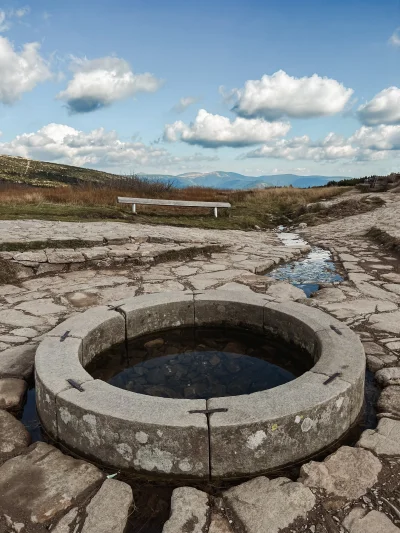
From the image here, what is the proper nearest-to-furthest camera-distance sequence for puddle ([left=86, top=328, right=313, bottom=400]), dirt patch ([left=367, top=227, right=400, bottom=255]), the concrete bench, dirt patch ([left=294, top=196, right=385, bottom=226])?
puddle ([left=86, top=328, right=313, bottom=400]), dirt patch ([left=367, top=227, right=400, bottom=255]), the concrete bench, dirt patch ([left=294, top=196, right=385, bottom=226])

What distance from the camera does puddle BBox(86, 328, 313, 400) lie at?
113 inches

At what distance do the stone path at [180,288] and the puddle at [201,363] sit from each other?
2.17ft

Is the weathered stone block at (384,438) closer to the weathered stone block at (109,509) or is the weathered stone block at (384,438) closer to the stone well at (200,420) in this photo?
the stone well at (200,420)

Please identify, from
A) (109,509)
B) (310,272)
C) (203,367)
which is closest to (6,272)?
(203,367)

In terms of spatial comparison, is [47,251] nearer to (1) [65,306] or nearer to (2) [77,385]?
(1) [65,306]

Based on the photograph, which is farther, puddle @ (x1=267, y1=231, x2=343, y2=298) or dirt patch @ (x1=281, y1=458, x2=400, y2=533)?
puddle @ (x1=267, y1=231, x2=343, y2=298)

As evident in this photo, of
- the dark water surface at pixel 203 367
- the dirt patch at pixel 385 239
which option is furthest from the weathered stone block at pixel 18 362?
the dirt patch at pixel 385 239

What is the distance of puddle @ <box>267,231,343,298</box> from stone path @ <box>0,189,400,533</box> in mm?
226

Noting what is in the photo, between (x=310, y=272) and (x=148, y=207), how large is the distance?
801 cm

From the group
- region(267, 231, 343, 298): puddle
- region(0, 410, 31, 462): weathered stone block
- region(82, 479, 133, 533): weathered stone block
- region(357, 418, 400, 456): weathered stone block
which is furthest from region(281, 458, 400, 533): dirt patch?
region(267, 231, 343, 298): puddle

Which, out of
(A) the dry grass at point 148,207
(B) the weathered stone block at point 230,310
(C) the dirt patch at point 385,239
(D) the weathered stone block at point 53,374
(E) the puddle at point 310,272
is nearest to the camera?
(D) the weathered stone block at point 53,374

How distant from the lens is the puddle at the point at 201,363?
2871 mm

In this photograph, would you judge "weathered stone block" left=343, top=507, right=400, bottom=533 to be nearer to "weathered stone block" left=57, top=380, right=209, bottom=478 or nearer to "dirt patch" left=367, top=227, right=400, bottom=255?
"weathered stone block" left=57, top=380, right=209, bottom=478

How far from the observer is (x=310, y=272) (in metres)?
6.25
